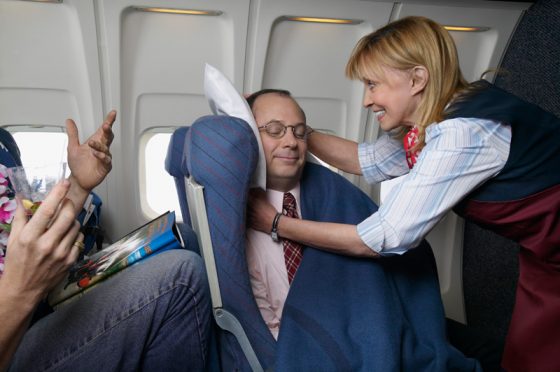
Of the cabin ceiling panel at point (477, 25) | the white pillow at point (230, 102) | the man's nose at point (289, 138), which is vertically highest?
the cabin ceiling panel at point (477, 25)

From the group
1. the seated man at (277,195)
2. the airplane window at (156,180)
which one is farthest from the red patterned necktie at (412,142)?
the airplane window at (156,180)

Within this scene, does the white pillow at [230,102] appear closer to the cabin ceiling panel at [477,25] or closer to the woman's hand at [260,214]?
the woman's hand at [260,214]

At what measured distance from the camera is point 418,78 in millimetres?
1612

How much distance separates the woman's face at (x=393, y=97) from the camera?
164cm

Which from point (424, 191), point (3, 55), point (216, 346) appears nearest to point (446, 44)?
point (424, 191)

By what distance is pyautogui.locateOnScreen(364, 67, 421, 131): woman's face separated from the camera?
1.64m

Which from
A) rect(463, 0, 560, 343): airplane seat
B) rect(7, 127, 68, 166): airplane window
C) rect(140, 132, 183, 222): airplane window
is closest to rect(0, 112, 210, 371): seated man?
rect(7, 127, 68, 166): airplane window

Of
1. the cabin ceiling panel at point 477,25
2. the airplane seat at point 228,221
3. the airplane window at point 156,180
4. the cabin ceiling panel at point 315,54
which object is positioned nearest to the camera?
the airplane seat at point 228,221

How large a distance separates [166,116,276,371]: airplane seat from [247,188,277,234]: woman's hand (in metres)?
0.28

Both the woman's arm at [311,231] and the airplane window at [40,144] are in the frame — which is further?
the airplane window at [40,144]

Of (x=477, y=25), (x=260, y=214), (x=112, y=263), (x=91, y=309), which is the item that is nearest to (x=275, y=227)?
(x=260, y=214)

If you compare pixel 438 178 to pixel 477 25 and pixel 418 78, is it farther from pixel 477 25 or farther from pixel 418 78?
pixel 477 25

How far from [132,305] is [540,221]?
1.28 m

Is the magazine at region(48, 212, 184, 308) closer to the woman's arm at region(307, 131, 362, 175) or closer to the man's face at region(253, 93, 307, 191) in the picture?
the man's face at region(253, 93, 307, 191)
